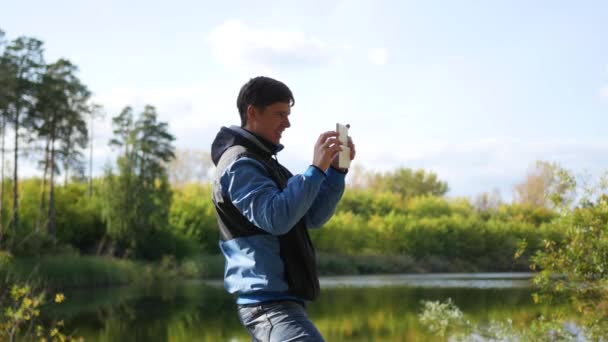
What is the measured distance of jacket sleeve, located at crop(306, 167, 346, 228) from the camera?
2.27 meters

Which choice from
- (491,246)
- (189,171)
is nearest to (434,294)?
(491,246)

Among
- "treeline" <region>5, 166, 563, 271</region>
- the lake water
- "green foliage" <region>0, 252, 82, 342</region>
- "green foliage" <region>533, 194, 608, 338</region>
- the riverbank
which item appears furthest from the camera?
"treeline" <region>5, 166, 563, 271</region>

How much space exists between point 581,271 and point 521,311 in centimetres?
614

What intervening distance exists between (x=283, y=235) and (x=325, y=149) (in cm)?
25

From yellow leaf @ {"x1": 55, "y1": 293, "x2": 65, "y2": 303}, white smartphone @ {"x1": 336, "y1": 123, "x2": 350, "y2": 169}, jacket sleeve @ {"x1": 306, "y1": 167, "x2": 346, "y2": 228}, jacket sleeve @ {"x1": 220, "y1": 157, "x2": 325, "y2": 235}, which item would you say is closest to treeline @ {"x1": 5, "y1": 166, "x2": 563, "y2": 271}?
yellow leaf @ {"x1": 55, "y1": 293, "x2": 65, "y2": 303}

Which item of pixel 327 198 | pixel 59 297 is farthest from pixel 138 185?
pixel 327 198

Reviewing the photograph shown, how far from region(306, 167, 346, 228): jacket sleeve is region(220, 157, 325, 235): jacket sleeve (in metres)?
0.20

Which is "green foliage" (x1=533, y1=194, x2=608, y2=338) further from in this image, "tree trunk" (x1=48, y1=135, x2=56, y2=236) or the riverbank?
"tree trunk" (x1=48, y1=135, x2=56, y2=236)

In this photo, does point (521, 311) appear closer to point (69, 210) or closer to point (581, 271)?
point (581, 271)

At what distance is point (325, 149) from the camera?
6.89 ft

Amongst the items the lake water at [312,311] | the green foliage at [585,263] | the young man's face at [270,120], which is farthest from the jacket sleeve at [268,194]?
the lake water at [312,311]

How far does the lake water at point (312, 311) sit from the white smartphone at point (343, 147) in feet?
24.3

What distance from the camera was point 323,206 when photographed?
2312mm

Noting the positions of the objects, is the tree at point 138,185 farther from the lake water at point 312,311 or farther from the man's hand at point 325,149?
the man's hand at point 325,149
